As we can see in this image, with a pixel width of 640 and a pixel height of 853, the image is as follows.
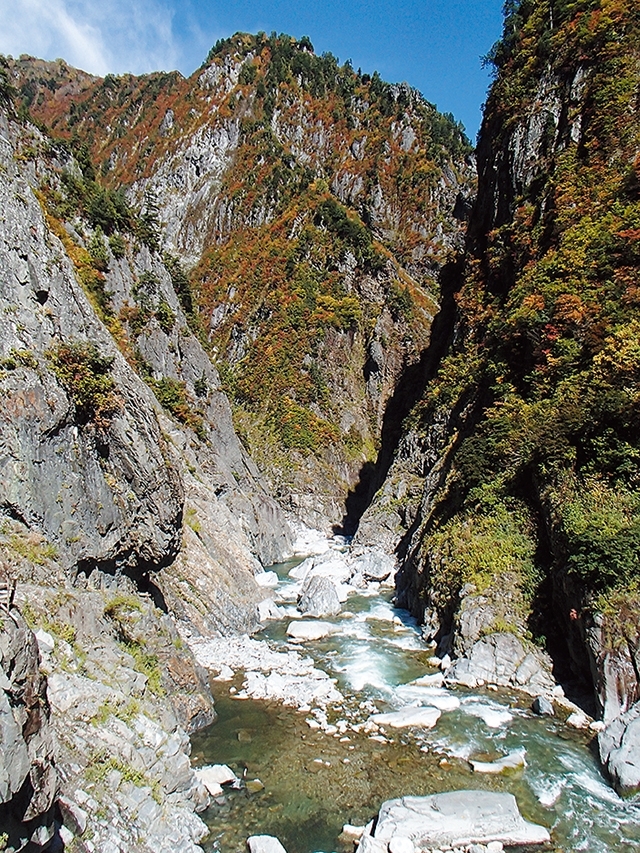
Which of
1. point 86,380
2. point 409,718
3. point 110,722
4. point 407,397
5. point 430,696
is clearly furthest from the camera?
point 407,397

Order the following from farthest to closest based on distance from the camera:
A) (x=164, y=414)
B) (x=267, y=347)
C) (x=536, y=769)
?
(x=267, y=347)
(x=164, y=414)
(x=536, y=769)

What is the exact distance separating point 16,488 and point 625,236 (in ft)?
89.8

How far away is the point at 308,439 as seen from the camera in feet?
194

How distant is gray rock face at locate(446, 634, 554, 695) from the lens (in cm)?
1686

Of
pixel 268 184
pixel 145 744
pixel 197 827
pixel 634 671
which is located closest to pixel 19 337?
pixel 145 744

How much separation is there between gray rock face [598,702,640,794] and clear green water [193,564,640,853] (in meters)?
0.33

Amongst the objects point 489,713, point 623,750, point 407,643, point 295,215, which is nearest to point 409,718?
point 489,713

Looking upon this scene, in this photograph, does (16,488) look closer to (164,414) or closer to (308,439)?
(164,414)

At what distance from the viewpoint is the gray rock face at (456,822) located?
32.0ft

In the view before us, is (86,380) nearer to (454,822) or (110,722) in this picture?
(110,722)

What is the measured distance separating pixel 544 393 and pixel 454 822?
18385mm

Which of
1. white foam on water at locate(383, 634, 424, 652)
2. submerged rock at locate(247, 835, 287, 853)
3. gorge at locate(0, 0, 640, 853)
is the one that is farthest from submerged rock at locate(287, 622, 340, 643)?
submerged rock at locate(247, 835, 287, 853)

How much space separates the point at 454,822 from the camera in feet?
32.7

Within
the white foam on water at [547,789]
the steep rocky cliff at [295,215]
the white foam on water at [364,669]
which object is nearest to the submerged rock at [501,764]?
the white foam on water at [547,789]
